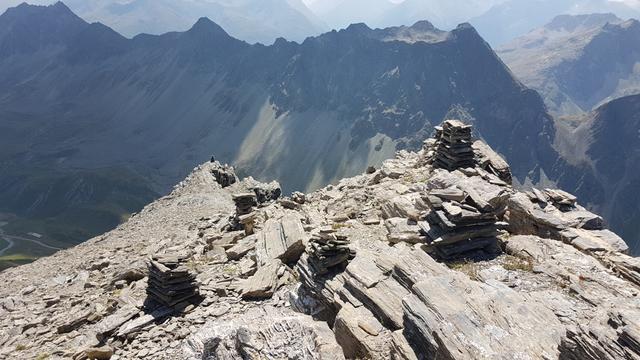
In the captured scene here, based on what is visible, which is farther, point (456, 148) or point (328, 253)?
point (456, 148)

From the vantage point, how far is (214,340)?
1553 centimetres

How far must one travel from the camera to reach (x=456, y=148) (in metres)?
37.4

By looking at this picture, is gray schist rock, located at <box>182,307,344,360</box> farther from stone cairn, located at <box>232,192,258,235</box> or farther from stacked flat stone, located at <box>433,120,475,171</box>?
stacked flat stone, located at <box>433,120,475,171</box>

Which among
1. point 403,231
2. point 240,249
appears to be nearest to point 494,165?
point 403,231

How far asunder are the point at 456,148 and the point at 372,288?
887 inches

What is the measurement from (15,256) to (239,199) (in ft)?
545

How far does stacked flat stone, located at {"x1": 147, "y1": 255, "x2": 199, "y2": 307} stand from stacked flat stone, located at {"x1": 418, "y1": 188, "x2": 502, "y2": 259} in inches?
495

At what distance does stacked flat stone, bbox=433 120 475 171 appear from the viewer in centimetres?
3706

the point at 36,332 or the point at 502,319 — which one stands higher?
the point at 502,319

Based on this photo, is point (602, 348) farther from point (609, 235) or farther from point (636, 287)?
point (609, 235)

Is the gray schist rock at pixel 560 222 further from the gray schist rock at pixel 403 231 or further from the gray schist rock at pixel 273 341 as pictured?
the gray schist rock at pixel 273 341

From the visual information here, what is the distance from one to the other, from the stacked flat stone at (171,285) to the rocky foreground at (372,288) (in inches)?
2.9

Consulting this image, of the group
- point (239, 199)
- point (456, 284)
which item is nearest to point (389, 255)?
point (456, 284)

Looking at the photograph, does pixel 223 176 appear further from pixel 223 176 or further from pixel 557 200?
pixel 557 200
